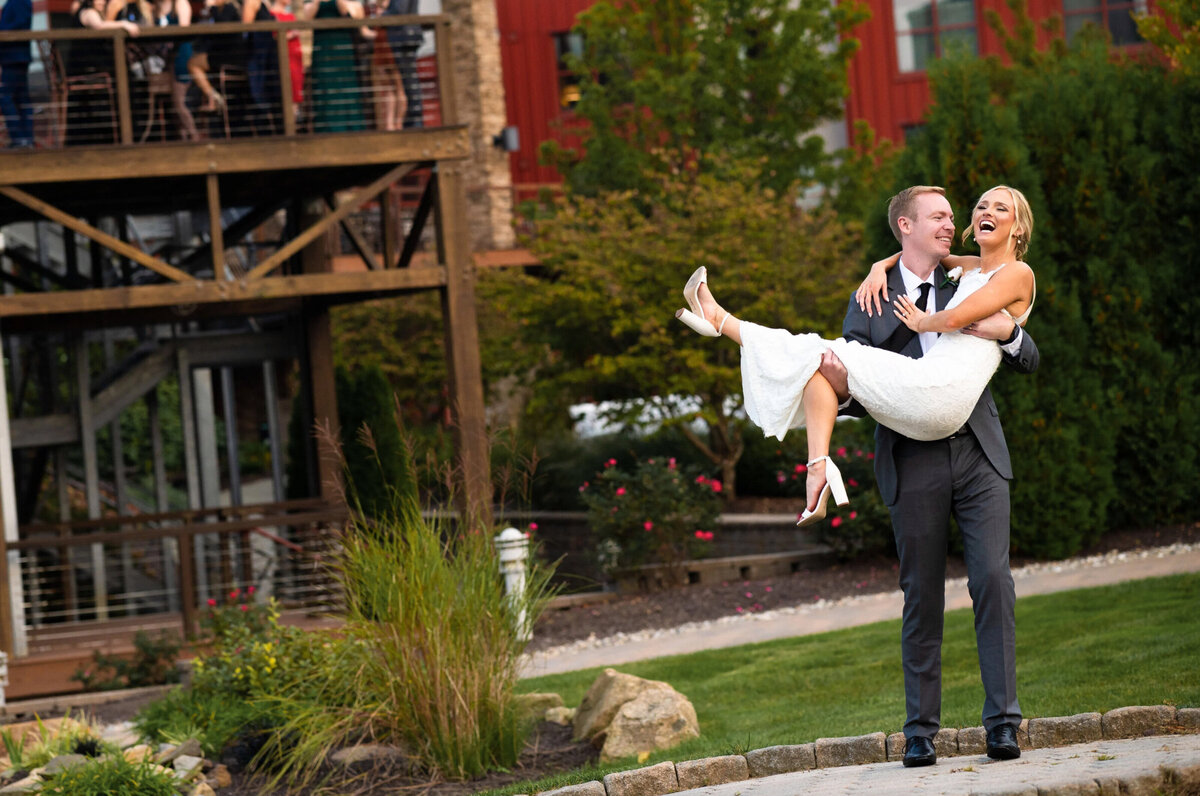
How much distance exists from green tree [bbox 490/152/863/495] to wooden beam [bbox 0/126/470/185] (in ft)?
15.9

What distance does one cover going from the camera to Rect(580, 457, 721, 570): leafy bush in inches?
526

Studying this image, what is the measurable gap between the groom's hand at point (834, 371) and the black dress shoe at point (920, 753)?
115 centimetres

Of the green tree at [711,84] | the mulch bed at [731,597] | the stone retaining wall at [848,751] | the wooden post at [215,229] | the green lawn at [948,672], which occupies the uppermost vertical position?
the green tree at [711,84]

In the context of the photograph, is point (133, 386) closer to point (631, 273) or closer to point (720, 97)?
point (631, 273)

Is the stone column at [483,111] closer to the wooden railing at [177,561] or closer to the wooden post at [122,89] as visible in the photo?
the wooden railing at [177,561]

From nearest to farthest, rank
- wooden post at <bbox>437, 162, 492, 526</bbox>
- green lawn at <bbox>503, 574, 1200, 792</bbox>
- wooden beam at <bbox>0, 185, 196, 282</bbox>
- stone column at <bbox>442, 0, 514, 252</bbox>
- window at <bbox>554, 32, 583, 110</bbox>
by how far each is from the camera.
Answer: green lawn at <bbox>503, 574, 1200, 792</bbox>
wooden beam at <bbox>0, 185, 196, 282</bbox>
wooden post at <bbox>437, 162, 492, 526</bbox>
stone column at <bbox>442, 0, 514, 252</bbox>
window at <bbox>554, 32, 583, 110</bbox>

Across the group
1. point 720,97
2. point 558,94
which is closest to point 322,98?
point 720,97

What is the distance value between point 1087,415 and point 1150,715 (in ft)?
23.8

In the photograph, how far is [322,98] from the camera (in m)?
12.7

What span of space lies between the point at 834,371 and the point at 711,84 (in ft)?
59.7

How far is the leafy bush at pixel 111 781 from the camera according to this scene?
586 centimetres

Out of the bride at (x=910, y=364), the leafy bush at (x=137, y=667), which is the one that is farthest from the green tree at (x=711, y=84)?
the bride at (x=910, y=364)

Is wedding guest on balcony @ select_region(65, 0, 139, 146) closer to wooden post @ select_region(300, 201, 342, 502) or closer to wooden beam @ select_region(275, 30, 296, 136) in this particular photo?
wooden beam @ select_region(275, 30, 296, 136)

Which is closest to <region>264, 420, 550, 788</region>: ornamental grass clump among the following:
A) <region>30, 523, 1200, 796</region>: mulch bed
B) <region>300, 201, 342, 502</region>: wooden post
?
<region>30, 523, 1200, 796</region>: mulch bed
